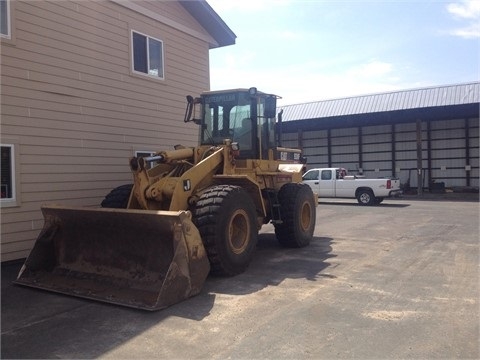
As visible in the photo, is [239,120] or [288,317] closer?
[288,317]

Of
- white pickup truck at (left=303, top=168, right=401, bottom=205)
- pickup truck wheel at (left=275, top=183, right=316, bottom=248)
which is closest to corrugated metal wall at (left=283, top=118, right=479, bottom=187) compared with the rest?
white pickup truck at (left=303, top=168, right=401, bottom=205)

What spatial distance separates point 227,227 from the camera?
665cm

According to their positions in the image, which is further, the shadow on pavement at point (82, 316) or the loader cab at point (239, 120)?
the loader cab at point (239, 120)

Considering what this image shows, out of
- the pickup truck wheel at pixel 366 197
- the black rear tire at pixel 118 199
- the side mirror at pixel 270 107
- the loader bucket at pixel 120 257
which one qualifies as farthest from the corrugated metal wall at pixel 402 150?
the loader bucket at pixel 120 257

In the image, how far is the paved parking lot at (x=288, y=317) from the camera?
419 centimetres

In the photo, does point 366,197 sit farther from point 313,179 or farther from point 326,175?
point 313,179

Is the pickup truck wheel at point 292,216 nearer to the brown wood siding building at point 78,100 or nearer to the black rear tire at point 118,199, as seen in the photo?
the black rear tire at point 118,199

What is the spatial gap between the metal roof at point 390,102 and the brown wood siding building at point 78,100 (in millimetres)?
17283

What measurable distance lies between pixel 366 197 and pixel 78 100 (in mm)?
14661

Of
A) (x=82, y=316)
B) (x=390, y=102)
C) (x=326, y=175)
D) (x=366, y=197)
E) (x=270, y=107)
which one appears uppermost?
(x=390, y=102)

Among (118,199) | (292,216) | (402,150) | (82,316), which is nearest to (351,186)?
(402,150)

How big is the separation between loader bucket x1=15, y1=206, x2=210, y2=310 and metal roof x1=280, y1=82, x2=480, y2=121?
2215cm

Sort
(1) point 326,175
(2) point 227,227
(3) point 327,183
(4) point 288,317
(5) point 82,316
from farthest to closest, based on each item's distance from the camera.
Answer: (1) point 326,175
(3) point 327,183
(2) point 227,227
(5) point 82,316
(4) point 288,317

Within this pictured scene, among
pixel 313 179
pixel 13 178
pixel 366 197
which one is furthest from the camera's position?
pixel 313 179
